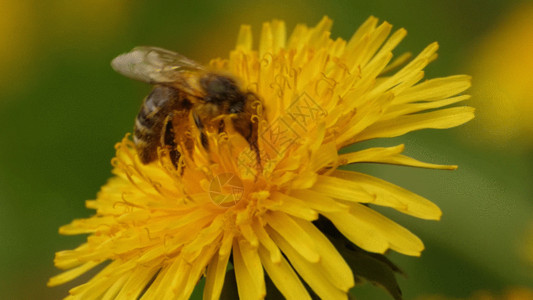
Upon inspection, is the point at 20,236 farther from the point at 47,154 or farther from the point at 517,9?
the point at 517,9

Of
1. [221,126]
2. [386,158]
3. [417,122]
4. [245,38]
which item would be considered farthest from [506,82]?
[221,126]

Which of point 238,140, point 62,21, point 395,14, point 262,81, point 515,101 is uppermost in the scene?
point 62,21

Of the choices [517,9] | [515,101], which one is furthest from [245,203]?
[517,9]

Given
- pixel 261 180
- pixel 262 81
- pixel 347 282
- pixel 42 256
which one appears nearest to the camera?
pixel 347 282

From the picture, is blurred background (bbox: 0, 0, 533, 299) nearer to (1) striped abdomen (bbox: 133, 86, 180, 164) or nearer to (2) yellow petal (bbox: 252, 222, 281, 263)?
(2) yellow petal (bbox: 252, 222, 281, 263)

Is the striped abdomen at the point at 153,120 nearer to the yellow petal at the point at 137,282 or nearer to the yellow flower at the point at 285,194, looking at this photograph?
the yellow flower at the point at 285,194

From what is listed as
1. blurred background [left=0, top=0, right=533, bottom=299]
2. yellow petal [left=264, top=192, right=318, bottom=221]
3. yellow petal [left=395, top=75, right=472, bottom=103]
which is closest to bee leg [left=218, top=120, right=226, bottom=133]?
yellow petal [left=264, top=192, right=318, bottom=221]

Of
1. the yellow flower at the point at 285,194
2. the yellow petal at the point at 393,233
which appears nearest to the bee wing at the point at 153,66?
the yellow flower at the point at 285,194

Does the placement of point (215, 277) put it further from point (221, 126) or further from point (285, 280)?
point (221, 126)
